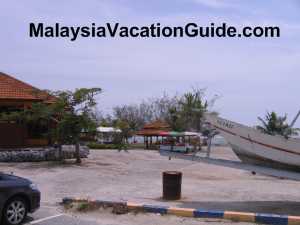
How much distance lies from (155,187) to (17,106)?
14.8 meters

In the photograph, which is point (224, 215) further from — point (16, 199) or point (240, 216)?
point (16, 199)

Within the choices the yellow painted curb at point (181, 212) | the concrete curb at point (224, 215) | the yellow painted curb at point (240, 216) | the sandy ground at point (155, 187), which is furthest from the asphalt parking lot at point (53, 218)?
the yellow painted curb at point (240, 216)

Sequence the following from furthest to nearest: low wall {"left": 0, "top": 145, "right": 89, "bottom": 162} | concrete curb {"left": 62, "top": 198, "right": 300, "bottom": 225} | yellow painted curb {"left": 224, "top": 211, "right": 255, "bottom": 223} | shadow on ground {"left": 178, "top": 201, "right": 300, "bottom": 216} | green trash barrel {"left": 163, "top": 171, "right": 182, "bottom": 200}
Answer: low wall {"left": 0, "top": 145, "right": 89, "bottom": 162}
green trash barrel {"left": 163, "top": 171, "right": 182, "bottom": 200}
shadow on ground {"left": 178, "top": 201, "right": 300, "bottom": 216}
yellow painted curb {"left": 224, "top": 211, "right": 255, "bottom": 223}
concrete curb {"left": 62, "top": 198, "right": 300, "bottom": 225}

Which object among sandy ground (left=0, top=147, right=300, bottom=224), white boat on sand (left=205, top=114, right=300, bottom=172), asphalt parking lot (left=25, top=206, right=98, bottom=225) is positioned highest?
white boat on sand (left=205, top=114, right=300, bottom=172)

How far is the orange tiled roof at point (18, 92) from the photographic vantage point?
27494mm

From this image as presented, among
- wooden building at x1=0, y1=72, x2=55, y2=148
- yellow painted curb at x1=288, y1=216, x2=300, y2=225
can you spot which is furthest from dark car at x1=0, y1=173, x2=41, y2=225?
wooden building at x1=0, y1=72, x2=55, y2=148

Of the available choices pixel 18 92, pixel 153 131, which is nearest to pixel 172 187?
pixel 18 92

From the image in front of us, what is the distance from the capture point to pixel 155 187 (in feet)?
56.2

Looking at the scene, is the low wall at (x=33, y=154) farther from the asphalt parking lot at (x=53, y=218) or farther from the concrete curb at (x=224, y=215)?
the concrete curb at (x=224, y=215)

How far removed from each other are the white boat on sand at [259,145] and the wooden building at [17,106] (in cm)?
1441

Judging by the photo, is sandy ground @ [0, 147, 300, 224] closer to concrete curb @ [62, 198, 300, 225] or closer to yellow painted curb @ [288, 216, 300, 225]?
concrete curb @ [62, 198, 300, 225]

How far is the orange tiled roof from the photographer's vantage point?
27494mm

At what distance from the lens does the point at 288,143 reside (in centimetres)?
1344

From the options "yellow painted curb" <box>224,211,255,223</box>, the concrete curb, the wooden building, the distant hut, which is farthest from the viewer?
the distant hut
